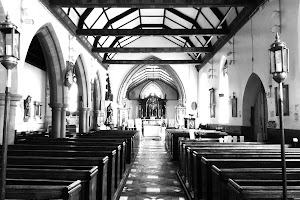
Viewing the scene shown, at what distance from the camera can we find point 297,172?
262 centimetres

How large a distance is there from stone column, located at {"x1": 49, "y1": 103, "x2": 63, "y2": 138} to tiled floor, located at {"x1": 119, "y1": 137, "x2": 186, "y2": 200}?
2.67 meters

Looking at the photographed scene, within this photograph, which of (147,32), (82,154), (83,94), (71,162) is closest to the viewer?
(71,162)

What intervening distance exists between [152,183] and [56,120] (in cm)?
462

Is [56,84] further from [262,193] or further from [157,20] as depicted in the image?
[262,193]

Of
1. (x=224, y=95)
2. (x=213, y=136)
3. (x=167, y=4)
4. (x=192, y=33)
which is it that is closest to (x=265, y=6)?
(x=167, y=4)

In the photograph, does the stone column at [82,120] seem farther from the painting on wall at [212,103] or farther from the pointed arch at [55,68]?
the painting on wall at [212,103]

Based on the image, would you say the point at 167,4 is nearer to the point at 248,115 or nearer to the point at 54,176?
the point at 248,115

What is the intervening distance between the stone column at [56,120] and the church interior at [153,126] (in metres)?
0.03

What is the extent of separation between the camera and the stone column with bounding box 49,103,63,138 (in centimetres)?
888

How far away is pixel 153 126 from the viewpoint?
749 inches

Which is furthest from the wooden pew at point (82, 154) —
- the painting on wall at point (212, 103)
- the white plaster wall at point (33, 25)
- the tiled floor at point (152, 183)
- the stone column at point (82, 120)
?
the painting on wall at point (212, 103)

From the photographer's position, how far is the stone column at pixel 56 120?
29.1 ft

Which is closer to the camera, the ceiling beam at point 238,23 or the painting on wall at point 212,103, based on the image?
the ceiling beam at point 238,23

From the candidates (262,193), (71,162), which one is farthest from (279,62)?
(71,162)
